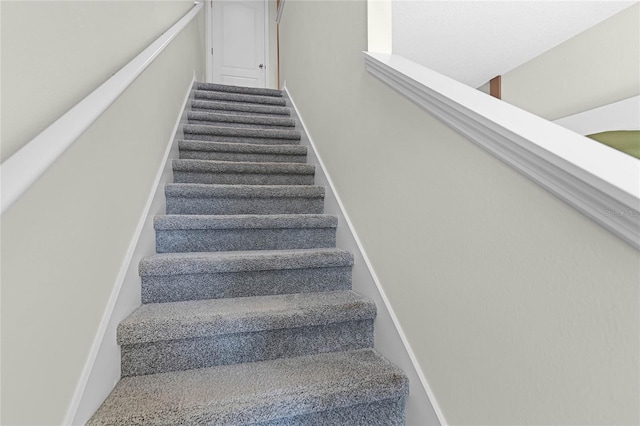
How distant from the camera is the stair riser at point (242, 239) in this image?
1.50 m

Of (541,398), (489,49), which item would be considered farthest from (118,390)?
(489,49)

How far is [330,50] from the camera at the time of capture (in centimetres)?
182

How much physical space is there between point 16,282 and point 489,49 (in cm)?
243

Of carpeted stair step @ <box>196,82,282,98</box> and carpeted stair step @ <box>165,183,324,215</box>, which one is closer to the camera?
carpeted stair step @ <box>165,183,324,215</box>

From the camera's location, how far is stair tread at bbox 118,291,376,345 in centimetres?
105

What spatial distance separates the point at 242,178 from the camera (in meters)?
1.98

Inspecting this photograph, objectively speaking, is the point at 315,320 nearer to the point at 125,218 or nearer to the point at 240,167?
the point at 125,218

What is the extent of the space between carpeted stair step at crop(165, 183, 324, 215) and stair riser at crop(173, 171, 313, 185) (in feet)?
0.57

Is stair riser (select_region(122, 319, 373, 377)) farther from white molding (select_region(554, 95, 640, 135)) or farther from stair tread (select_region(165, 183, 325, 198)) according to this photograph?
white molding (select_region(554, 95, 640, 135))

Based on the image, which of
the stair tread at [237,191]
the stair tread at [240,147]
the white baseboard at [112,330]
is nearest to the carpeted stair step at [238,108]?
the stair tread at [240,147]

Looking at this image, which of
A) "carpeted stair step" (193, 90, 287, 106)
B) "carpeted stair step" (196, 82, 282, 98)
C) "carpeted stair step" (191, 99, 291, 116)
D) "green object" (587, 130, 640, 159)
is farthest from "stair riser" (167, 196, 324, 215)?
"carpeted stair step" (196, 82, 282, 98)

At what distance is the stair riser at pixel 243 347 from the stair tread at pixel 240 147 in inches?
53.1

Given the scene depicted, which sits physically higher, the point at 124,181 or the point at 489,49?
the point at 489,49

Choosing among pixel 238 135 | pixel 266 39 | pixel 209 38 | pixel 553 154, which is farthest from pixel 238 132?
pixel 266 39
